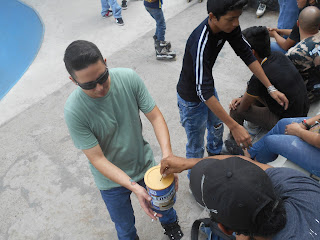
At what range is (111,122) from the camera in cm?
201

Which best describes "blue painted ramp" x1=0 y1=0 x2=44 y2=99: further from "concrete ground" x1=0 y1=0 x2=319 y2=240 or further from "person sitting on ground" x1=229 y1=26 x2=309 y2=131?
"person sitting on ground" x1=229 y1=26 x2=309 y2=131

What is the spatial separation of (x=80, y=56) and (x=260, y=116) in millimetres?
2305

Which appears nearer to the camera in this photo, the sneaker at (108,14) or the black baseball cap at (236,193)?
the black baseball cap at (236,193)

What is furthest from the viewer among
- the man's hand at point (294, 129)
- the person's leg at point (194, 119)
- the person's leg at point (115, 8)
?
the person's leg at point (115, 8)

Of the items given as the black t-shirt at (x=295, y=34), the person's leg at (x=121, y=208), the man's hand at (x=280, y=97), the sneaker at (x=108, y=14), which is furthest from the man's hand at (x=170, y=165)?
the sneaker at (x=108, y=14)

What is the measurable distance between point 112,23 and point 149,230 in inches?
223

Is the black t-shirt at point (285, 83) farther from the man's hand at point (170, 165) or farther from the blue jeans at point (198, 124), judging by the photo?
the man's hand at point (170, 165)

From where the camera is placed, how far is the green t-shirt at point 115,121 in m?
1.89

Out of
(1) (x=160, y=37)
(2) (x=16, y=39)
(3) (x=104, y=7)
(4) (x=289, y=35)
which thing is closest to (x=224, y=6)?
(4) (x=289, y=35)

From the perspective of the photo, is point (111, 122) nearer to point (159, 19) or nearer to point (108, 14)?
point (159, 19)

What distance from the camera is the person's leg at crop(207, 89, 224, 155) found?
302 centimetres

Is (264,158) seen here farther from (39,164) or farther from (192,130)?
(39,164)

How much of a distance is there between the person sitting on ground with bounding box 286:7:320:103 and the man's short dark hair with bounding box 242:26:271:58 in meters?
0.49

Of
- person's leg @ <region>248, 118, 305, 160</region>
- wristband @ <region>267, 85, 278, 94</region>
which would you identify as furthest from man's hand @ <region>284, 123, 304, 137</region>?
wristband @ <region>267, 85, 278, 94</region>
